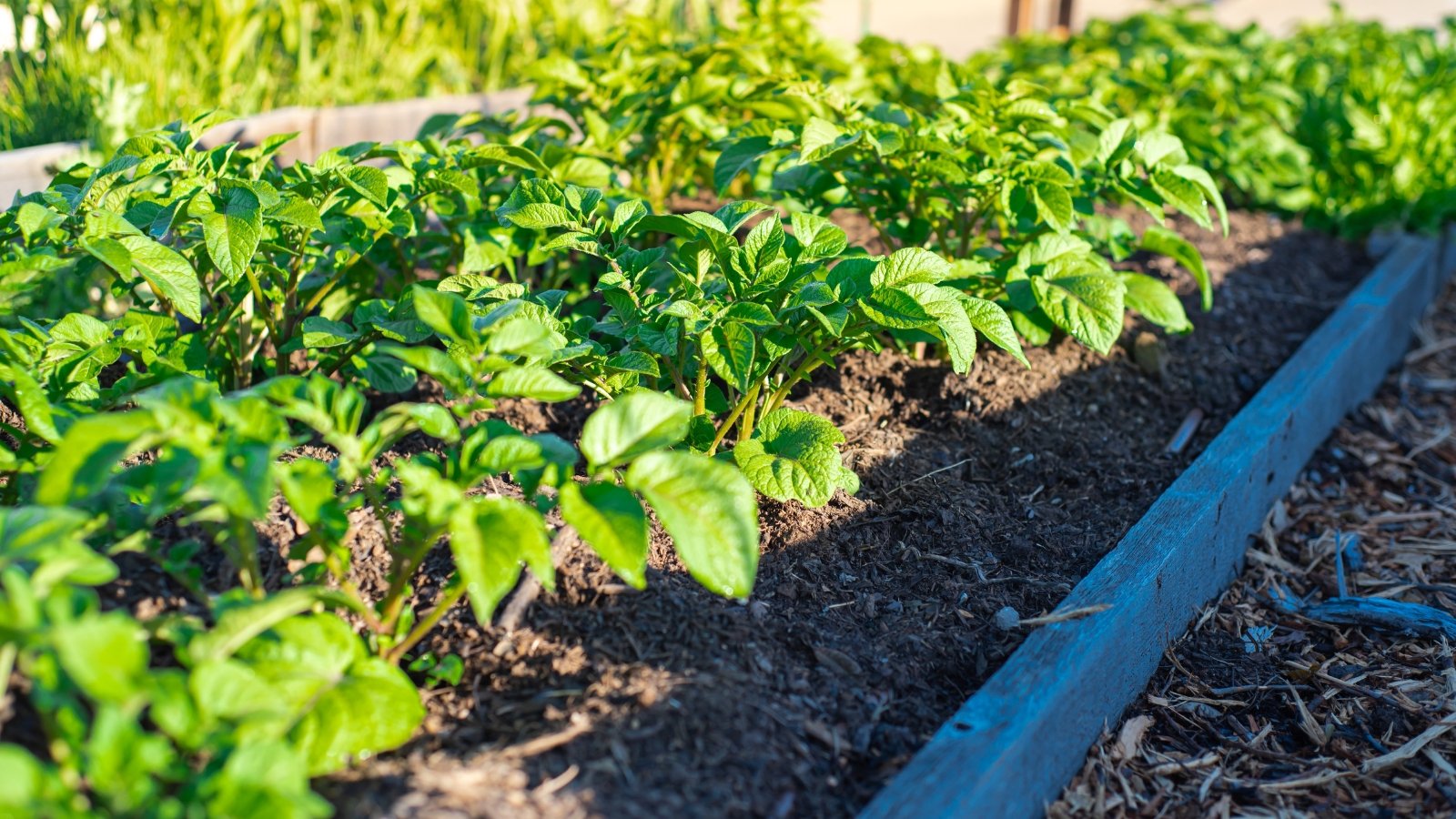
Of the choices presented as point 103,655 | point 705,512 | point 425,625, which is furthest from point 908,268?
point 103,655

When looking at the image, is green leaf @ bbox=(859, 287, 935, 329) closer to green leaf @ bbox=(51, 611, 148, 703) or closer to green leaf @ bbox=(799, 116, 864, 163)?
green leaf @ bbox=(799, 116, 864, 163)

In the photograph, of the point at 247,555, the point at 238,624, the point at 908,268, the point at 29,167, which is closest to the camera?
the point at 238,624

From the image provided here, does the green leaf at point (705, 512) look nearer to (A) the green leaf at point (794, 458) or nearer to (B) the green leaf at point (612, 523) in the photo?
(B) the green leaf at point (612, 523)

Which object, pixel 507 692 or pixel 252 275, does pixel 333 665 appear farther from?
pixel 252 275

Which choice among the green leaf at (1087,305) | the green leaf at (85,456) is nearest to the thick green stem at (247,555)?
the green leaf at (85,456)

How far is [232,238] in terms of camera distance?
182 centimetres

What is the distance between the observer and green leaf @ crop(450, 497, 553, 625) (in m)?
1.26

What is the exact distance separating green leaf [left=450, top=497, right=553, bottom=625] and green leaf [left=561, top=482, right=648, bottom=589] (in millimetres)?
45

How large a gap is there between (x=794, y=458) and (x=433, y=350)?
67 centimetres

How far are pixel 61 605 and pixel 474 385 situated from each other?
0.54 metres

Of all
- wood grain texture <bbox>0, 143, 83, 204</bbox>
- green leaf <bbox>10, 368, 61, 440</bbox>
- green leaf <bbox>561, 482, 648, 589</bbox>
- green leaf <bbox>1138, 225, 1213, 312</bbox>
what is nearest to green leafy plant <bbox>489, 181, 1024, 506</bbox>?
green leaf <bbox>561, 482, 648, 589</bbox>

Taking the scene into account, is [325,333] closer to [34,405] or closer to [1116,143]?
[34,405]

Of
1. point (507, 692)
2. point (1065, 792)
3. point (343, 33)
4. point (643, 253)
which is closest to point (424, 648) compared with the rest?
point (507, 692)

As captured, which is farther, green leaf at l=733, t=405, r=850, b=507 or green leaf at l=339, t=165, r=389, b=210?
green leaf at l=339, t=165, r=389, b=210
